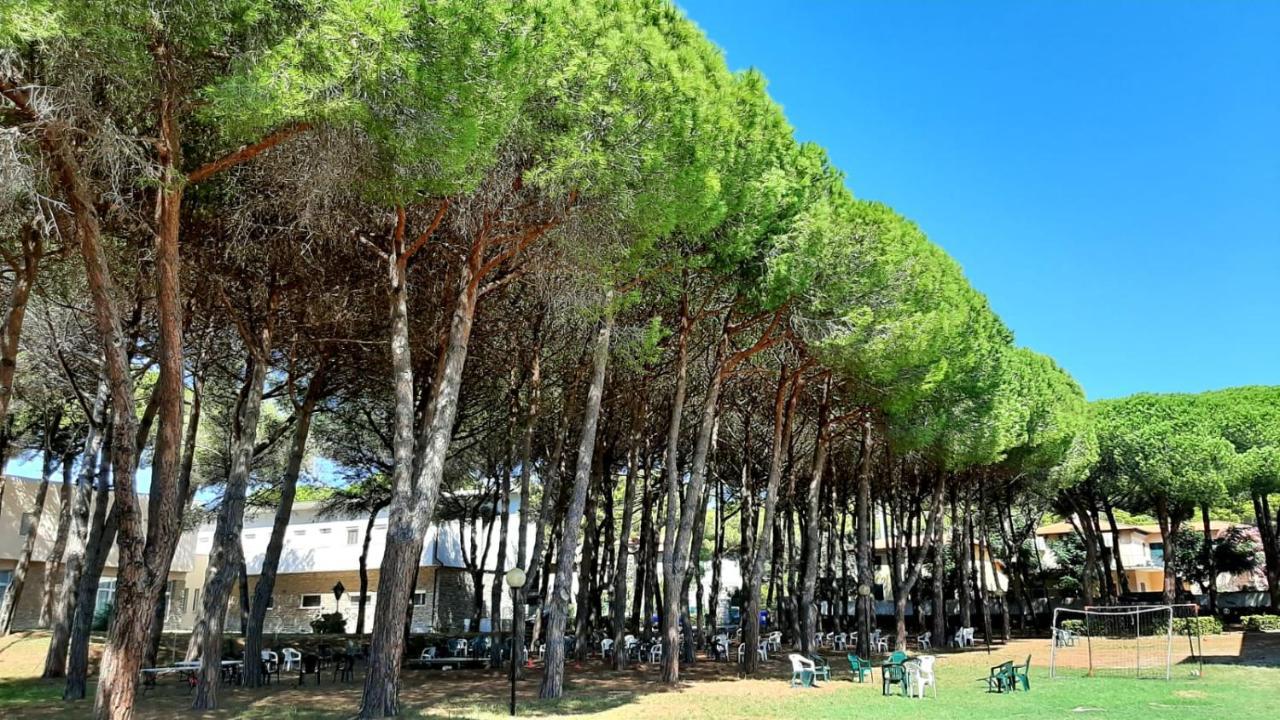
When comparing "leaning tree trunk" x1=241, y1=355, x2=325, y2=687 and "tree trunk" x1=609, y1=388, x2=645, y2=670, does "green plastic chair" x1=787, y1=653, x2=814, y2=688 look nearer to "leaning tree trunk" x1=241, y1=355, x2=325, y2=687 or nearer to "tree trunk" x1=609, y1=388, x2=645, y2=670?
"tree trunk" x1=609, y1=388, x2=645, y2=670

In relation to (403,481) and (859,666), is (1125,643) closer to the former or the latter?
(859,666)

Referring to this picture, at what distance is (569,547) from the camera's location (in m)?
13.9

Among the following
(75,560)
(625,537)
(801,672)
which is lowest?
(801,672)

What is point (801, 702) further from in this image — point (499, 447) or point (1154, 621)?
point (1154, 621)

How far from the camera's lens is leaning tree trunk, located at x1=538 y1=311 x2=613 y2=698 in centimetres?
1302

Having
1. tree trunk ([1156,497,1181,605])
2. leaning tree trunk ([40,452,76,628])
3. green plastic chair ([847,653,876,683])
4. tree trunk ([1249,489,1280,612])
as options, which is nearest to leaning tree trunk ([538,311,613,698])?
green plastic chair ([847,653,876,683])

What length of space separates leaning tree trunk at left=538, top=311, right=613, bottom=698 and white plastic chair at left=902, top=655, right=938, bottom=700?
6.16 m

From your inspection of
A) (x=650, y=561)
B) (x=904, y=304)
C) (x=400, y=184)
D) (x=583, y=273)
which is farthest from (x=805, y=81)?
(x=650, y=561)

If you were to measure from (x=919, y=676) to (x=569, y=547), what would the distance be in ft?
21.4

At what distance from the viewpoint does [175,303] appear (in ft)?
28.3

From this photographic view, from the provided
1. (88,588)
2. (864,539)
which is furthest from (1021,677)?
(88,588)

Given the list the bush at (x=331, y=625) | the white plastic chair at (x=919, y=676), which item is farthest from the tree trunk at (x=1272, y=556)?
the bush at (x=331, y=625)

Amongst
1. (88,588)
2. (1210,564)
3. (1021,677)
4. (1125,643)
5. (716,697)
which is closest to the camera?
(88,588)

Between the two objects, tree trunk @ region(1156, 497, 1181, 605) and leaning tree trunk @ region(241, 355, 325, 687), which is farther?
tree trunk @ region(1156, 497, 1181, 605)
